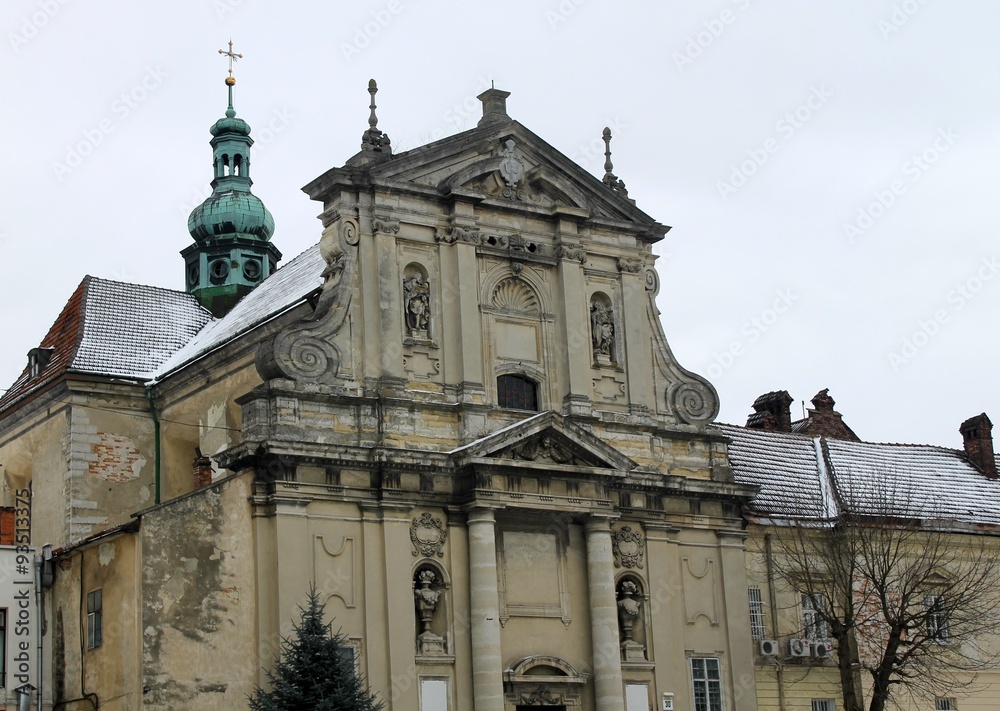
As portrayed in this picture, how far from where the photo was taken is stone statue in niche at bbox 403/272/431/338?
105 feet

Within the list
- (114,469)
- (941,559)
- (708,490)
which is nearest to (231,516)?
(114,469)

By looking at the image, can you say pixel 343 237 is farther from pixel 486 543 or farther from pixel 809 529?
pixel 809 529

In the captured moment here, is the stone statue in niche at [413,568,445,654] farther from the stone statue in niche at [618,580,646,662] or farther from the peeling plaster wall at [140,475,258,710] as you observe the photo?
the stone statue in niche at [618,580,646,662]

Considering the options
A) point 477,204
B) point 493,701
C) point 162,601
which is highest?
point 477,204

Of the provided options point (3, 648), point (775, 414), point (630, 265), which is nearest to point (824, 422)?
point (775, 414)

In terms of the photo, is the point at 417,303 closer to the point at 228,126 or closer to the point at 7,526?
the point at 7,526

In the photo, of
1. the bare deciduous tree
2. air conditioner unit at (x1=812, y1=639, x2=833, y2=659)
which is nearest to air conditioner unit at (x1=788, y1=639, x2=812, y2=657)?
air conditioner unit at (x1=812, y1=639, x2=833, y2=659)

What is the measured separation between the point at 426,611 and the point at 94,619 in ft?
19.2

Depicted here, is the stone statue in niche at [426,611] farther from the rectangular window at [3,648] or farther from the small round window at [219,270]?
the small round window at [219,270]

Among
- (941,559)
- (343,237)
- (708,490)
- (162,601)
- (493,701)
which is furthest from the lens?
(941,559)

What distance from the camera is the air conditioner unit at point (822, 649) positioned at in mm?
35250

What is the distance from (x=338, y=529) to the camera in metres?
30.0

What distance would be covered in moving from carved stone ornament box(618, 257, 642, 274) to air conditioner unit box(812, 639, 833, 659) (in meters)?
8.76

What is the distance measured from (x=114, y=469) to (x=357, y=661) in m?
9.59
